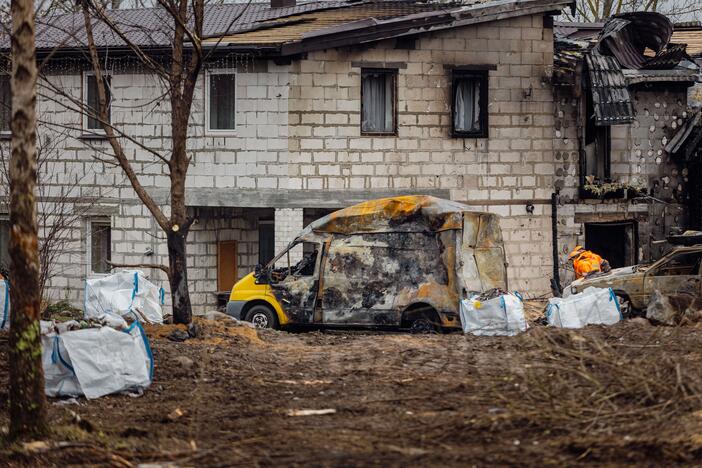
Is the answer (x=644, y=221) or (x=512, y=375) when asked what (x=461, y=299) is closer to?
(x=512, y=375)

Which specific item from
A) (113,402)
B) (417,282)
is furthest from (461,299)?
(113,402)

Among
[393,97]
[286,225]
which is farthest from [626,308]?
[286,225]

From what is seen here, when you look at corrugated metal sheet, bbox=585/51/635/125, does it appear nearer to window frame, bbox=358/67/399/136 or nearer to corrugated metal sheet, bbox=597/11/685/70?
corrugated metal sheet, bbox=597/11/685/70

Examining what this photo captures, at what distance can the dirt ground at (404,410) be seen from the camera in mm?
9703

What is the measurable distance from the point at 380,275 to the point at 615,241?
884 cm

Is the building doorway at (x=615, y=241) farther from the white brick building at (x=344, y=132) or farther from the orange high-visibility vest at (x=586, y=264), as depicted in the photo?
the orange high-visibility vest at (x=586, y=264)

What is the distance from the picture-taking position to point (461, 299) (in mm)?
18203

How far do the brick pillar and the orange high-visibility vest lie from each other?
556 centimetres

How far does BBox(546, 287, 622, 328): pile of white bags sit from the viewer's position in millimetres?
18078

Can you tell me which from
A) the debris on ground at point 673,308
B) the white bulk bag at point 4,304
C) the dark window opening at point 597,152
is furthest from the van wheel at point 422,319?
the dark window opening at point 597,152

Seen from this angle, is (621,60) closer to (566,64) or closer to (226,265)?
(566,64)

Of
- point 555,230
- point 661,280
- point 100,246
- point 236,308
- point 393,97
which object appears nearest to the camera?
point 661,280

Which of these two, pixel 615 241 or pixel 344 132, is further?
pixel 615 241

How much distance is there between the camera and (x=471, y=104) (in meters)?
24.0
